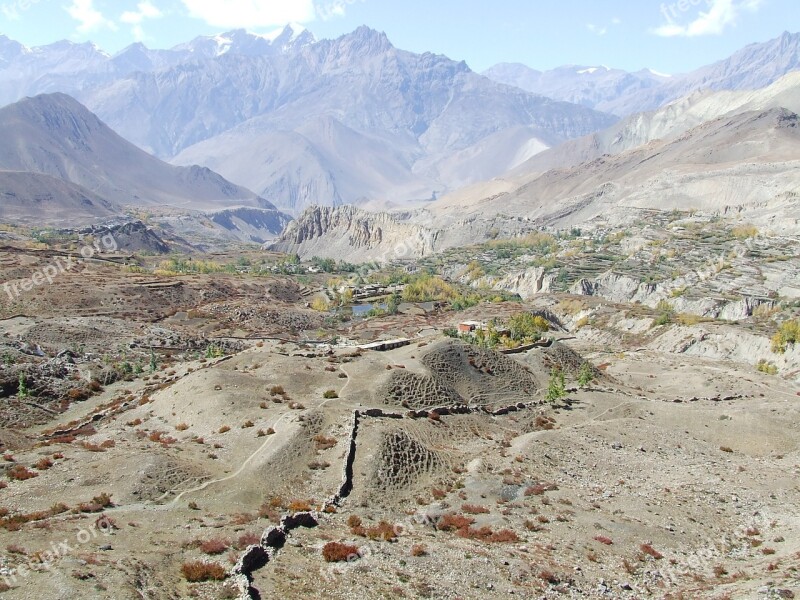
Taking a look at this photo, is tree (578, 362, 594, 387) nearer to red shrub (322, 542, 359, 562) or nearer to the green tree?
red shrub (322, 542, 359, 562)

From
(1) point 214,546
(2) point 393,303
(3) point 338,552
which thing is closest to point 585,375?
(3) point 338,552

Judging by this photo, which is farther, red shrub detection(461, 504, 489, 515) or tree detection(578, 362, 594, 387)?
tree detection(578, 362, 594, 387)

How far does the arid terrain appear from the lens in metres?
21.4

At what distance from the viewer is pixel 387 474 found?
30078mm

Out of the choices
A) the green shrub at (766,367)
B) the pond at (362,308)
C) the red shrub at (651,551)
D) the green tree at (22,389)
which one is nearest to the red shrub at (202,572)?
the red shrub at (651,551)

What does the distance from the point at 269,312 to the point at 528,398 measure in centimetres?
5267

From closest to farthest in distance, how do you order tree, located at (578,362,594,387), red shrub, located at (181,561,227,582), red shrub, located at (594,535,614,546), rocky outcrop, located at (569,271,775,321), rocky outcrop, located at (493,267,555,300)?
1. red shrub, located at (181,561,227,582)
2. red shrub, located at (594,535,614,546)
3. tree, located at (578,362,594,387)
4. rocky outcrop, located at (569,271,775,321)
5. rocky outcrop, located at (493,267,555,300)

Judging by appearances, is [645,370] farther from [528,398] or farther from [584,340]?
[584,340]

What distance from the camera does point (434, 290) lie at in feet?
399

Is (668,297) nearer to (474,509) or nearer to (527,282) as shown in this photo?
(527,282)

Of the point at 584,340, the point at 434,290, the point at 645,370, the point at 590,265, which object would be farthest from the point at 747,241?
the point at 645,370

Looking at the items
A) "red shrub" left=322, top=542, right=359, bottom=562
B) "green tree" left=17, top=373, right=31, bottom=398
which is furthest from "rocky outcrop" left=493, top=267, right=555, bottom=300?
"red shrub" left=322, top=542, right=359, bottom=562

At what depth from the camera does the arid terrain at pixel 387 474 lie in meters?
21.4

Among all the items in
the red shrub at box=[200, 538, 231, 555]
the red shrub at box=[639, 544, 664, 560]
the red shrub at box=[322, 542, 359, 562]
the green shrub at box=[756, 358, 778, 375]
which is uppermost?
the red shrub at box=[200, 538, 231, 555]
